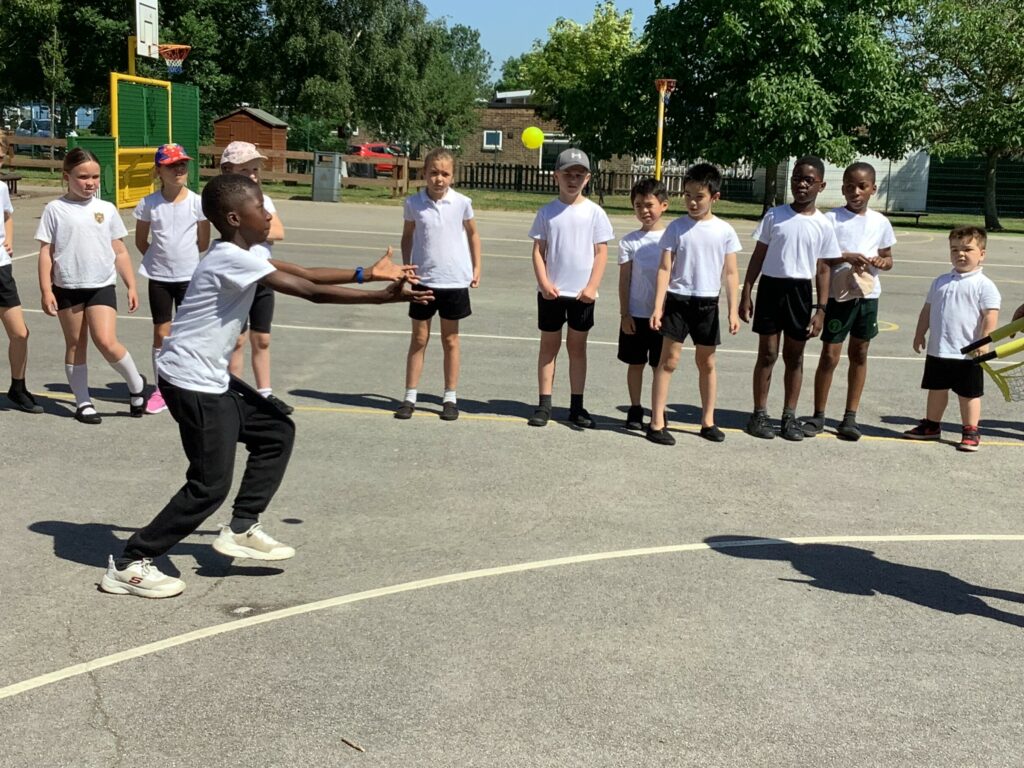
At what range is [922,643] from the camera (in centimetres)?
500

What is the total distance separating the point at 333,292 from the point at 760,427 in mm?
4521

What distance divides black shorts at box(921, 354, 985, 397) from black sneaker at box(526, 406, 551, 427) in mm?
2894

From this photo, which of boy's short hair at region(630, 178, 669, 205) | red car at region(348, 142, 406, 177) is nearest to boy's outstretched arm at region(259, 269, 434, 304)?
boy's short hair at region(630, 178, 669, 205)

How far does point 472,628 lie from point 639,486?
2578mm

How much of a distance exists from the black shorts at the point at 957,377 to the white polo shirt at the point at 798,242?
119 centimetres

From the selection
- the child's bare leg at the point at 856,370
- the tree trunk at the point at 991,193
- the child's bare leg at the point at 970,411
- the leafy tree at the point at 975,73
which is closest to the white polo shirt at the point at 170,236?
the child's bare leg at the point at 856,370

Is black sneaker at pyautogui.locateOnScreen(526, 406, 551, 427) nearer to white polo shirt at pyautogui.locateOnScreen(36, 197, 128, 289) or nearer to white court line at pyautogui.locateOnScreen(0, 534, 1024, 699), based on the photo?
white court line at pyautogui.locateOnScreen(0, 534, 1024, 699)

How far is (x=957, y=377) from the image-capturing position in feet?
28.8

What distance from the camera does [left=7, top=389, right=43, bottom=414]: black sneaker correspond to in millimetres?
8625

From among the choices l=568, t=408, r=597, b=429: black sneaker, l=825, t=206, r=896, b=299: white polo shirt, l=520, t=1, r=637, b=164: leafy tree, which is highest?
l=520, t=1, r=637, b=164: leafy tree

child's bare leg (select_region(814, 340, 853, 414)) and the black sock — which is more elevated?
child's bare leg (select_region(814, 340, 853, 414))

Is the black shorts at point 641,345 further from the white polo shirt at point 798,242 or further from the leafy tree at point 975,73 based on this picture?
the leafy tree at point 975,73

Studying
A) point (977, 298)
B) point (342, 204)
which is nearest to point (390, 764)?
point (977, 298)

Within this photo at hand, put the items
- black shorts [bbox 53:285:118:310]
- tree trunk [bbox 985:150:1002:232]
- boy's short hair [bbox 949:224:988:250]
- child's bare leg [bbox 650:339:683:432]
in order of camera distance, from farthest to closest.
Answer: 1. tree trunk [bbox 985:150:1002:232]
2. boy's short hair [bbox 949:224:988:250]
3. child's bare leg [bbox 650:339:683:432]
4. black shorts [bbox 53:285:118:310]
